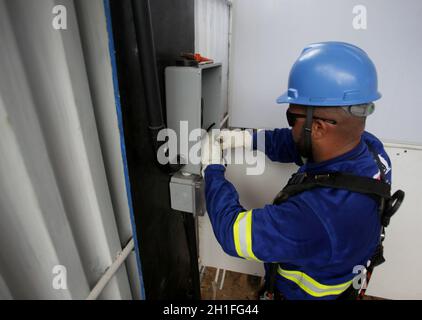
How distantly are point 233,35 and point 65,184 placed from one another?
1356mm

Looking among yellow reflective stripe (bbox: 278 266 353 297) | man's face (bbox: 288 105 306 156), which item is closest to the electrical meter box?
man's face (bbox: 288 105 306 156)

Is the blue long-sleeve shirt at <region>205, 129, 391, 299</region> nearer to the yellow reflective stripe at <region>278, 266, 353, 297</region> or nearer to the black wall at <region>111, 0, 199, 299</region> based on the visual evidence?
the yellow reflective stripe at <region>278, 266, 353, 297</region>

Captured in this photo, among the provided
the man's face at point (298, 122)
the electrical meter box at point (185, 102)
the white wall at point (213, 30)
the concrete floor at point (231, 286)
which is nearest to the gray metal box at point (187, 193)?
the electrical meter box at point (185, 102)

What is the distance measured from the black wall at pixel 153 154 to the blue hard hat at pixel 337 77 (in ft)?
1.73

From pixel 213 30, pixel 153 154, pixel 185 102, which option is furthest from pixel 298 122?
pixel 213 30

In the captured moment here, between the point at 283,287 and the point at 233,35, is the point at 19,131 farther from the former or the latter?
the point at 233,35

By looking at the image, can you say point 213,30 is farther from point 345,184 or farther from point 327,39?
point 345,184

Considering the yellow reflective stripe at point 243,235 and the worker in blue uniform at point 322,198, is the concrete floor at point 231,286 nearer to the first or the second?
the worker in blue uniform at point 322,198

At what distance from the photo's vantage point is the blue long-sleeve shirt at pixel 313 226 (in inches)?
33.9

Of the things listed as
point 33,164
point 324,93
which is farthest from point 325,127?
point 33,164

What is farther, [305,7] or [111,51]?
[305,7]

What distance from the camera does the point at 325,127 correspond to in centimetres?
95

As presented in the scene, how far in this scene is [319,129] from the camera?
3.17 ft

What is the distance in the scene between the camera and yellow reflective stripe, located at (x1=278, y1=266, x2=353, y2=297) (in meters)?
1.08
